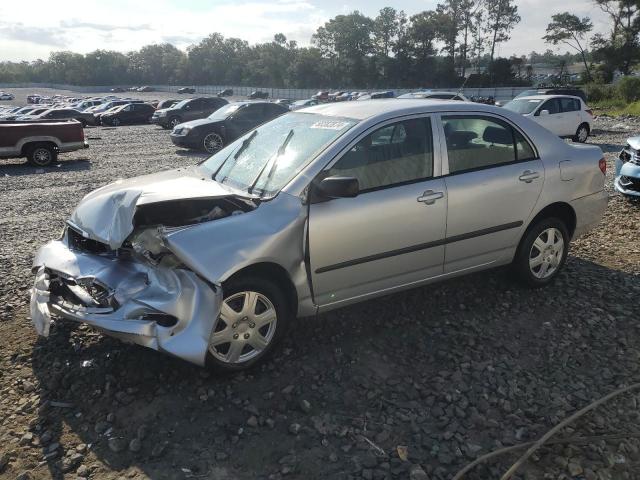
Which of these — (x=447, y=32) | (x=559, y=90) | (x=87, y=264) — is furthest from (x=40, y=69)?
(x=87, y=264)

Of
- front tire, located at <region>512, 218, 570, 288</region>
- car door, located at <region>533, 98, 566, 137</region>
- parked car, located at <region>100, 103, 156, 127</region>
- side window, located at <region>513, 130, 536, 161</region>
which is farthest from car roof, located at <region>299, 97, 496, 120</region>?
parked car, located at <region>100, 103, 156, 127</region>

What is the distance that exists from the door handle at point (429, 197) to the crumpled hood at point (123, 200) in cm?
144

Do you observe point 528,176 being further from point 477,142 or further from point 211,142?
point 211,142

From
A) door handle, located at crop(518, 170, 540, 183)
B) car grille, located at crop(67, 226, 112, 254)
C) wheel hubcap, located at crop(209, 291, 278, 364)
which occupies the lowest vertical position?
wheel hubcap, located at crop(209, 291, 278, 364)

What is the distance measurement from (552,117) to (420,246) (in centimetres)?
1413

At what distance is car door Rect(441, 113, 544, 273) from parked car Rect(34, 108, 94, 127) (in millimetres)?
23863

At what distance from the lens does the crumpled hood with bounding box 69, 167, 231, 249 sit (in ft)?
11.5

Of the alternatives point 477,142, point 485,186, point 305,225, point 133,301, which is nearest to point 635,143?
point 477,142

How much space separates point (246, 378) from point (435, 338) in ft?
4.85

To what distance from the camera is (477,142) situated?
4293mm

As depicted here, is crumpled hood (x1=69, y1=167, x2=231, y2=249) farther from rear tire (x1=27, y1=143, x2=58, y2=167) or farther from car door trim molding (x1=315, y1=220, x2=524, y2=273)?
rear tire (x1=27, y1=143, x2=58, y2=167)

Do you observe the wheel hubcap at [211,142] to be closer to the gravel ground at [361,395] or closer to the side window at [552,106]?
the side window at [552,106]

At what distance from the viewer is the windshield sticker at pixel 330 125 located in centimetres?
393

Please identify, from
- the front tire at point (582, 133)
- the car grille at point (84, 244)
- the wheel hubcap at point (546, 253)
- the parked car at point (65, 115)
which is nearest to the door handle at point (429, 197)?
the wheel hubcap at point (546, 253)
